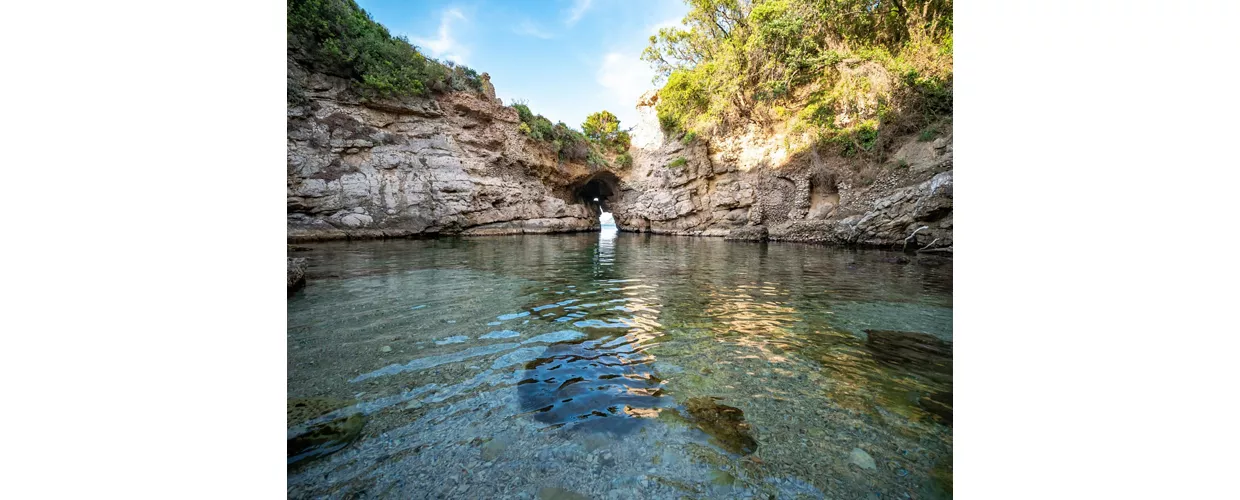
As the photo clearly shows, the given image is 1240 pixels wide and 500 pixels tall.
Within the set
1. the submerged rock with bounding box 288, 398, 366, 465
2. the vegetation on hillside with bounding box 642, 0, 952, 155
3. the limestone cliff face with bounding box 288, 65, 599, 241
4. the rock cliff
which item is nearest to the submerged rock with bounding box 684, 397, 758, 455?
the submerged rock with bounding box 288, 398, 366, 465

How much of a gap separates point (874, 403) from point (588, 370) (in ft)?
4.92

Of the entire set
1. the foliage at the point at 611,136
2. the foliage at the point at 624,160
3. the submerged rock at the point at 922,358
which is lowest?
the submerged rock at the point at 922,358

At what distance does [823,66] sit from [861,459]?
52.7 ft

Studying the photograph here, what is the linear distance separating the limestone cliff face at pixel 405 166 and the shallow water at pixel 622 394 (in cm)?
1201

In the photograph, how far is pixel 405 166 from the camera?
1520 centimetres

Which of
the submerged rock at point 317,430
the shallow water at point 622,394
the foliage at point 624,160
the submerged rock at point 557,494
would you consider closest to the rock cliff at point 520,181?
the foliage at point 624,160

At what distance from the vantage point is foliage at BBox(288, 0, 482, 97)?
531 inches

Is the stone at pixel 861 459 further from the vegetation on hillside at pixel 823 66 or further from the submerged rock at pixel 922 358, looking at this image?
the vegetation on hillside at pixel 823 66

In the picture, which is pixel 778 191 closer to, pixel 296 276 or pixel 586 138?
pixel 586 138

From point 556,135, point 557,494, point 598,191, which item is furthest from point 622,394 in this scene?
point 598,191

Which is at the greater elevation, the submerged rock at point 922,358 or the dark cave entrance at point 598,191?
the dark cave entrance at point 598,191

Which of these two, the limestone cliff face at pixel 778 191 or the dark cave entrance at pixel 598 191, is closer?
the limestone cliff face at pixel 778 191

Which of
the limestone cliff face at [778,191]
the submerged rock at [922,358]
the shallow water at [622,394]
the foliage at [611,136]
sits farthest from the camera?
the foliage at [611,136]

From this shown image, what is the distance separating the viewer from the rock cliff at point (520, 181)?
11344mm
